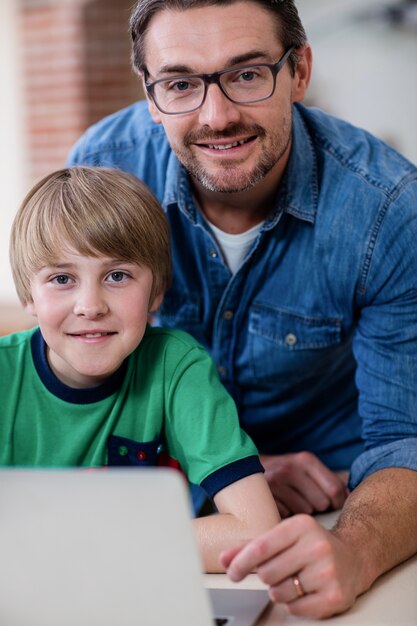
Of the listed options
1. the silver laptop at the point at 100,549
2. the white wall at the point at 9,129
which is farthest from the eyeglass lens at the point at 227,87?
the white wall at the point at 9,129

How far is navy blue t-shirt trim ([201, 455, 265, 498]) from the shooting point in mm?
1240

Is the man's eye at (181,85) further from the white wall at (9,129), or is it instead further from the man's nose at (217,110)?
the white wall at (9,129)

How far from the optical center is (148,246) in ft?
4.42

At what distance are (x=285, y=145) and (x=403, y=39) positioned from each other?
4.01 meters

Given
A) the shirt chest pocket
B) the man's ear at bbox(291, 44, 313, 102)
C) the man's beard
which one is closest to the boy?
the man's beard

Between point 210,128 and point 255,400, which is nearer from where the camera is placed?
point 210,128

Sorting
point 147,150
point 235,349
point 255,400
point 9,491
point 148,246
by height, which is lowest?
point 255,400

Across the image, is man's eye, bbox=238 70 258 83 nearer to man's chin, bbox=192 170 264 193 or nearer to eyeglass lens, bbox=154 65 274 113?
eyeglass lens, bbox=154 65 274 113

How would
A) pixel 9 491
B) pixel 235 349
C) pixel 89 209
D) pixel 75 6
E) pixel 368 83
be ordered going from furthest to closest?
1. pixel 368 83
2. pixel 75 6
3. pixel 235 349
4. pixel 89 209
5. pixel 9 491

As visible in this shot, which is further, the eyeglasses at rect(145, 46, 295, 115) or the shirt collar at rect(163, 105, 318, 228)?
the shirt collar at rect(163, 105, 318, 228)

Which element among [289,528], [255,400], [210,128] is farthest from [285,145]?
[289,528]

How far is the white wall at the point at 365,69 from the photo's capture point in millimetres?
5234

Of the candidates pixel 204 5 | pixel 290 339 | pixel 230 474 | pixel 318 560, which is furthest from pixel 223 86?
pixel 318 560

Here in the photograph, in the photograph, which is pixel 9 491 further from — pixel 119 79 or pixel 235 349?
pixel 119 79
